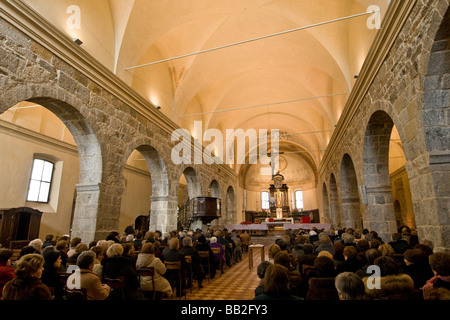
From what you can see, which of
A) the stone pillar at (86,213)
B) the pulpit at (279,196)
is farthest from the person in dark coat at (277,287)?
the pulpit at (279,196)

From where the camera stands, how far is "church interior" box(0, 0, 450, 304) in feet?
13.8

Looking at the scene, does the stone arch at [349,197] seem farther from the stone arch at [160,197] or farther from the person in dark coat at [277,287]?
the person in dark coat at [277,287]

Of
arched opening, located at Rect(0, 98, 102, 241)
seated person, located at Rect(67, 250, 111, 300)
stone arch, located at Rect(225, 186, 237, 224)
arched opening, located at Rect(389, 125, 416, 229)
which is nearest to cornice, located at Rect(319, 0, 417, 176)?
seated person, located at Rect(67, 250, 111, 300)

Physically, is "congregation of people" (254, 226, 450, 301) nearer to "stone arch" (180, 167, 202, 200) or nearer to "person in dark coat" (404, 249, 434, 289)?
"person in dark coat" (404, 249, 434, 289)

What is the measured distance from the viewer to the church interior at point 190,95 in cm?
420

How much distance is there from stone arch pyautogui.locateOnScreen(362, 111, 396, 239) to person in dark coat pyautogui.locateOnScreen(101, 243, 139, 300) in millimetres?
6055

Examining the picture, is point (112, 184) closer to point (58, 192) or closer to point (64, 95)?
point (64, 95)

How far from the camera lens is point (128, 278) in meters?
3.26

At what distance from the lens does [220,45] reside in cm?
984

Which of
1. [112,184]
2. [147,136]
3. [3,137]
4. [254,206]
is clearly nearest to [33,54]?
[112,184]

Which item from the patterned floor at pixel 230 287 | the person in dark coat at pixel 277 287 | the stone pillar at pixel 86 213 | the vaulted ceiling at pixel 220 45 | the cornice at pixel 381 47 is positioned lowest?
the patterned floor at pixel 230 287

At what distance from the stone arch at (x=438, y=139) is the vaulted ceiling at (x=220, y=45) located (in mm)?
2473

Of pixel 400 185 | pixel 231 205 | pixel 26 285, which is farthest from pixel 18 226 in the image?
pixel 400 185

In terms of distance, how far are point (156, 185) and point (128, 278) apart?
6.38 metres
